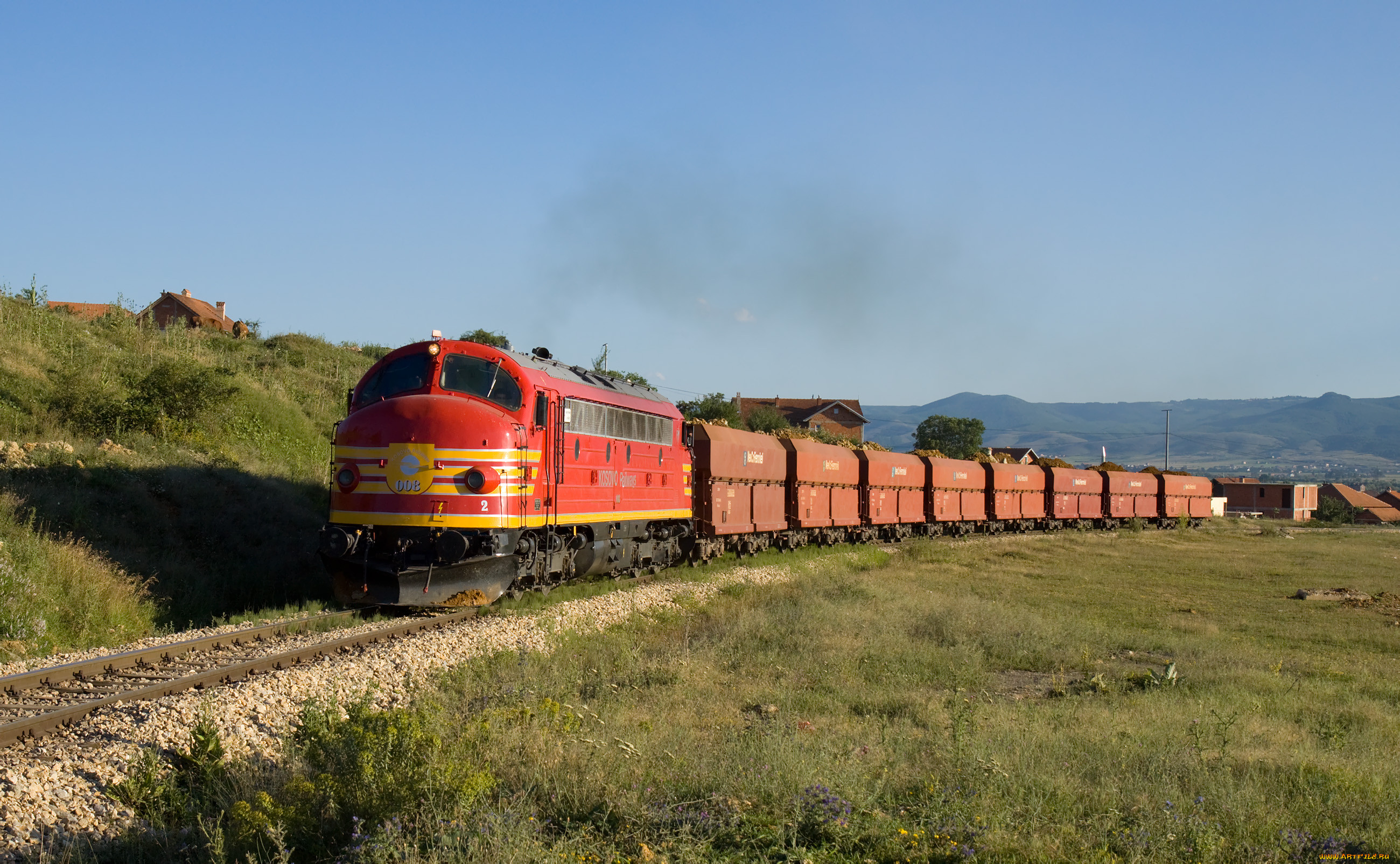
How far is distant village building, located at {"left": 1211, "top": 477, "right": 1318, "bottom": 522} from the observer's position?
99312 millimetres

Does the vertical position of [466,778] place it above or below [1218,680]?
above

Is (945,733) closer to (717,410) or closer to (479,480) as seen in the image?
(479,480)

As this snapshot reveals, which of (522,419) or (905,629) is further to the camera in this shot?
(905,629)

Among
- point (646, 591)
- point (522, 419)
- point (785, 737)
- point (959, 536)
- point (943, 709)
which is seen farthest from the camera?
point (959, 536)

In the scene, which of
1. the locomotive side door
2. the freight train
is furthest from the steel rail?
the locomotive side door

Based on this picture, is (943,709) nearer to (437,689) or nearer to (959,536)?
(437,689)

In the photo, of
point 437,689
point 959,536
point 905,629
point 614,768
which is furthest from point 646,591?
point 959,536

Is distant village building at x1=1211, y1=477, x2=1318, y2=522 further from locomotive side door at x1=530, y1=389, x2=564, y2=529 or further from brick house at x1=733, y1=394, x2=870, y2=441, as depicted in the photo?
locomotive side door at x1=530, y1=389, x2=564, y2=529

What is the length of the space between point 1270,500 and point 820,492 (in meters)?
93.2

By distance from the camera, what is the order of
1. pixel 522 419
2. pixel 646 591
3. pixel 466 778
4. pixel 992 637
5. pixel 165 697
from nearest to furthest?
pixel 466 778, pixel 165 697, pixel 522 419, pixel 992 637, pixel 646 591

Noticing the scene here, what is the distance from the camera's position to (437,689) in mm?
10742

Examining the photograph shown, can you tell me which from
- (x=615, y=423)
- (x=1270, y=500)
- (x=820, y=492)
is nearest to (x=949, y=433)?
(x=1270, y=500)

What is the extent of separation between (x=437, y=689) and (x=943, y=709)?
5.70m

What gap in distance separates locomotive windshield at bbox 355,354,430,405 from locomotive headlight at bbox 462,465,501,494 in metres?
1.83
